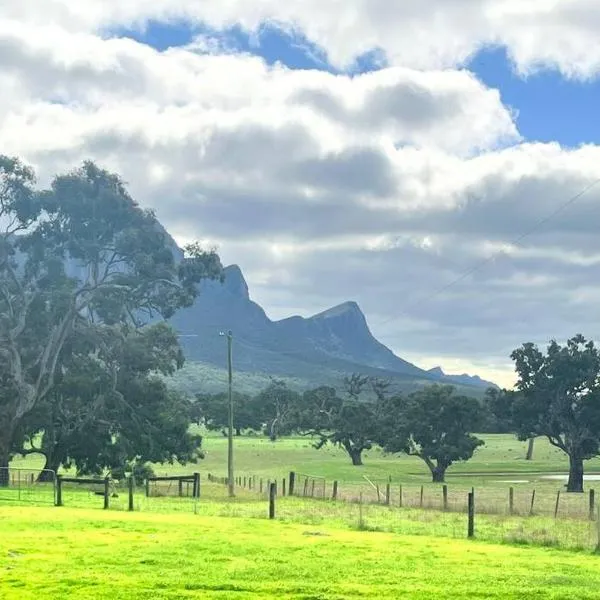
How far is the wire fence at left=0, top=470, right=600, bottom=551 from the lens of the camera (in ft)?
106

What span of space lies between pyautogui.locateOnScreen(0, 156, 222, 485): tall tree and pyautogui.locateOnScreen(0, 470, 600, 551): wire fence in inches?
292

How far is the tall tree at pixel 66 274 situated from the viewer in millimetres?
63719

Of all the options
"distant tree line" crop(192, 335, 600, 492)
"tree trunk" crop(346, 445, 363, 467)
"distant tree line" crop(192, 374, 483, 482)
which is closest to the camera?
"distant tree line" crop(192, 335, 600, 492)

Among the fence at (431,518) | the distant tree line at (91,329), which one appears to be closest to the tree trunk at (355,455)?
the distant tree line at (91,329)

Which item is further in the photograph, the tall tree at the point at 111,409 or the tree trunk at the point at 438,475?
the tree trunk at the point at 438,475

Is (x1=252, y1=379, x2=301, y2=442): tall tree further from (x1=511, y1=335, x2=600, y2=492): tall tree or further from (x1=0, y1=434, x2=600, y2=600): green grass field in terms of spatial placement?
(x1=0, y1=434, x2=600, y2=600): green grass field

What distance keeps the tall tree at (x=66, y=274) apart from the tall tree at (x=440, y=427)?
98.7 feet

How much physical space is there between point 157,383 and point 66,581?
52532 millimetres

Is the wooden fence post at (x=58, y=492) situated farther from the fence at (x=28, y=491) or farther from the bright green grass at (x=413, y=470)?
the bright green grass at (x=413, y=470)

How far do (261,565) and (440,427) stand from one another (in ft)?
244

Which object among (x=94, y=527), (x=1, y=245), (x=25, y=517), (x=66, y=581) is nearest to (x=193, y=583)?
(x=66, y=581)

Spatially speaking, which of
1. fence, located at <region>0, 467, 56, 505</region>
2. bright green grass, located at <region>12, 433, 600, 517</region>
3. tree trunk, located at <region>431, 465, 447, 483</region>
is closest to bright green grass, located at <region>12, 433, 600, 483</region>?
bright green grass, located at <region>12, 433, 600, 517</region>

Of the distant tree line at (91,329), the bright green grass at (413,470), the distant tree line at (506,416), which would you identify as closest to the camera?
the bright green grass at (413,470)

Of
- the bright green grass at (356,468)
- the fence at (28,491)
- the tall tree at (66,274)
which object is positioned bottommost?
the bright green grass at (356,468)
